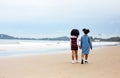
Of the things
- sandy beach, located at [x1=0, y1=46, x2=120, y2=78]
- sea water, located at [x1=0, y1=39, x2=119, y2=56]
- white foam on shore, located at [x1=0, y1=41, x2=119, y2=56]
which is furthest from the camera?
white foam on shore, located at [x1=0, y1=41, x2=119, y2=56]

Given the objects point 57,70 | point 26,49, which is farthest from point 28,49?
point 57,70

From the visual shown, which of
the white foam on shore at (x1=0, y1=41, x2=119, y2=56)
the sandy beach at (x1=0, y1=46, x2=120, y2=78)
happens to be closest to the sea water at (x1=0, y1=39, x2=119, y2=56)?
the white foam on shore at (x1=0, y1=41, x2=119, y2=56)

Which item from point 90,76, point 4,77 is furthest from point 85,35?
point 4,77

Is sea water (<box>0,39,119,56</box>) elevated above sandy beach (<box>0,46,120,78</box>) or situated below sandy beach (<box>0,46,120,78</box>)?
below

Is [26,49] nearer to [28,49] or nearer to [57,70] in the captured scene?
[28,49]

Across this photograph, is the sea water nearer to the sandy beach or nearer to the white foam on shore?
the white foam on shore

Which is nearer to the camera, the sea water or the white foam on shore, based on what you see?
the sea water

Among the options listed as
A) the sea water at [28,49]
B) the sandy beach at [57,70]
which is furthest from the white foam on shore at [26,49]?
the sandy beach at [57,70]

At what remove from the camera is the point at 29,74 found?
7809 mm

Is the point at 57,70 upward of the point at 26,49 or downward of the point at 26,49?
upward

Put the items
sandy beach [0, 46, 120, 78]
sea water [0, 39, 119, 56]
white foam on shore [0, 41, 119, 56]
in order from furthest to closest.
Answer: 1. white foam on shore [0, 41, 119, 56]
2. sea water [0, 39, 119, 56]
3. sandy beach [0, 46, 120, 78]

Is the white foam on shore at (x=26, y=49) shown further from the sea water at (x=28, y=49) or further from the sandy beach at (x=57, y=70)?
the sandy beach at (x=57, y=70)

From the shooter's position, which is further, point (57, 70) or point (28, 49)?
point (28, 49)

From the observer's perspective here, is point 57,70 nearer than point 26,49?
Yes
